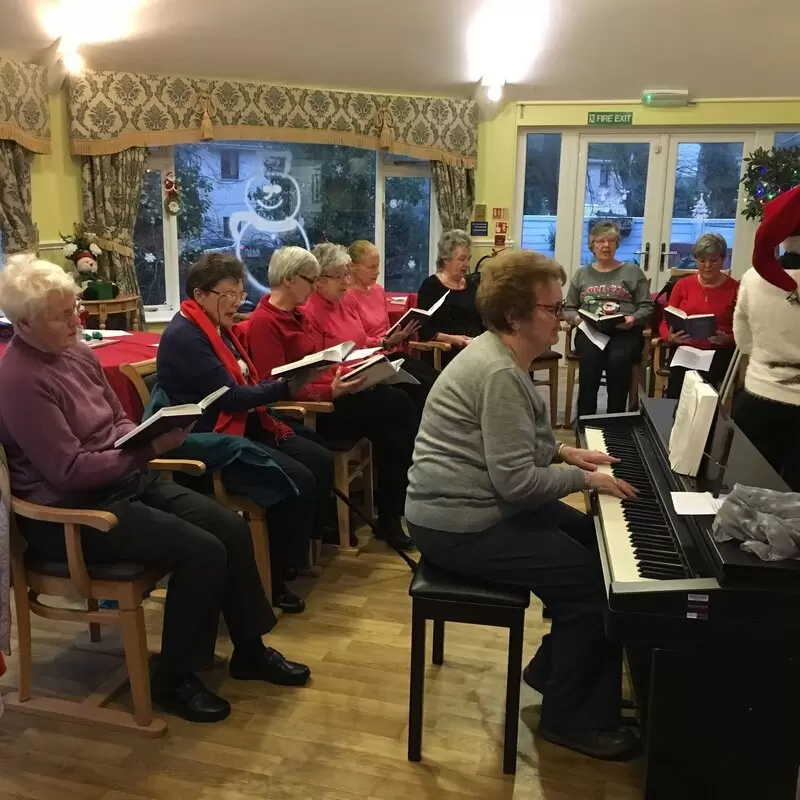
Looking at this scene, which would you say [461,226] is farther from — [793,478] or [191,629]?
[191,629]

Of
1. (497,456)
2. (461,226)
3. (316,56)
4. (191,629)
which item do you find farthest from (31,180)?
(497,456)

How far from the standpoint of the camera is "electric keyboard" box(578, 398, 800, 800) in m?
1.37

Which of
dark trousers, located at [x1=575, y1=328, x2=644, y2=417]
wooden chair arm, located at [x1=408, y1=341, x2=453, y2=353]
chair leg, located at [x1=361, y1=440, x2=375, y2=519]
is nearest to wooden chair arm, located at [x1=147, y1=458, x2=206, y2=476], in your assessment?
Result: chair leg, located at [x1=361, y1=440, x2=375, y2=519]

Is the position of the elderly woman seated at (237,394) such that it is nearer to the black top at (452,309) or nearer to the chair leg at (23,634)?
the chair leg at (23,634)

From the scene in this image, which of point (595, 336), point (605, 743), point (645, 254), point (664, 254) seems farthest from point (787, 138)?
point (605, 743)

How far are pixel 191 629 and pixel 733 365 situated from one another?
1702 millimetres

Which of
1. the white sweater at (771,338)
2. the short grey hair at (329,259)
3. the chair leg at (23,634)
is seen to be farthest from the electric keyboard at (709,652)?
the short grey hair at (329,259)

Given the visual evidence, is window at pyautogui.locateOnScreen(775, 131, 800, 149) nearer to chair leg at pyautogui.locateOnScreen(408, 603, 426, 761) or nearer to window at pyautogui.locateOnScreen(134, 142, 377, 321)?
window at pyautogui.locateOnScreen(134, 142, 377, 321)

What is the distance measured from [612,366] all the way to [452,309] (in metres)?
1.03

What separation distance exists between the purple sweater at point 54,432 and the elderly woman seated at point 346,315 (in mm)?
1323

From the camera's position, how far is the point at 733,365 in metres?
2.31

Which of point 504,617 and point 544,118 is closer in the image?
point 504,617

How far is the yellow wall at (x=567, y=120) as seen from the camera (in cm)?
604

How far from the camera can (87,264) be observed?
15.5 feet
